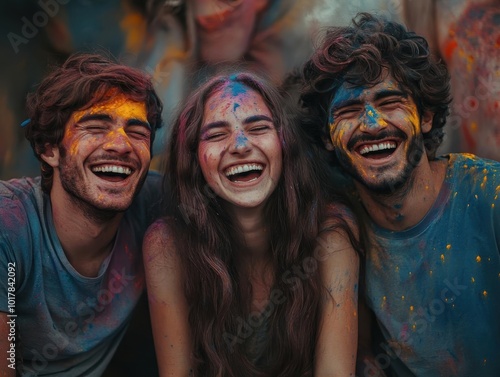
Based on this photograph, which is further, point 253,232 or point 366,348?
point 366,348

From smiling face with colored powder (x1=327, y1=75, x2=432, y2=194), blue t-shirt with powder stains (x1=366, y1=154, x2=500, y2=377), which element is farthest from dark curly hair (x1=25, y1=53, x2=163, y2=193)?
blue t-shirt with powder stains (x1=366, y1=154, x2=500, y2=377)

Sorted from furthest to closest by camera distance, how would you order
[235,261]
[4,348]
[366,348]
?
[366,348] < [235,261] < [4,348]

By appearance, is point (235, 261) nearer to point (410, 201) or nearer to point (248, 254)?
point (248, 254)

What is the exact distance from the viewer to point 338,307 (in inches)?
103

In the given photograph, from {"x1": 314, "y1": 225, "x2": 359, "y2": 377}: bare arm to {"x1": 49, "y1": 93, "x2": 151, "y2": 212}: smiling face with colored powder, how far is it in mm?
834

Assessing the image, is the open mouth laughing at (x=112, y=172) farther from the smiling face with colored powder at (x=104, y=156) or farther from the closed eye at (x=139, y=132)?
the closed eye at (x=139, y=132)

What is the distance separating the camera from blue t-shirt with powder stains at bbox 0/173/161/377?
2.57 metres

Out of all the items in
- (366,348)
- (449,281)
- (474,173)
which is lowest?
(366,348)

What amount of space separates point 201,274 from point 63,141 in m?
0.79

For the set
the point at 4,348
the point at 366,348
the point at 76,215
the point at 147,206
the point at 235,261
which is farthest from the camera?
the point at 147,206

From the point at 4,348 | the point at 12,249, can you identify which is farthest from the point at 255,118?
the point at 4,348

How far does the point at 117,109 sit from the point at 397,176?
117 cm

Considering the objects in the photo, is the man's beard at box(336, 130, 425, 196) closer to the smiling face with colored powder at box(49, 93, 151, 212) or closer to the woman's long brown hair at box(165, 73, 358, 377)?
the woman's long brown hair at box(165, 73, 358, 377)

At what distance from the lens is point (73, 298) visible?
2.70 meters
